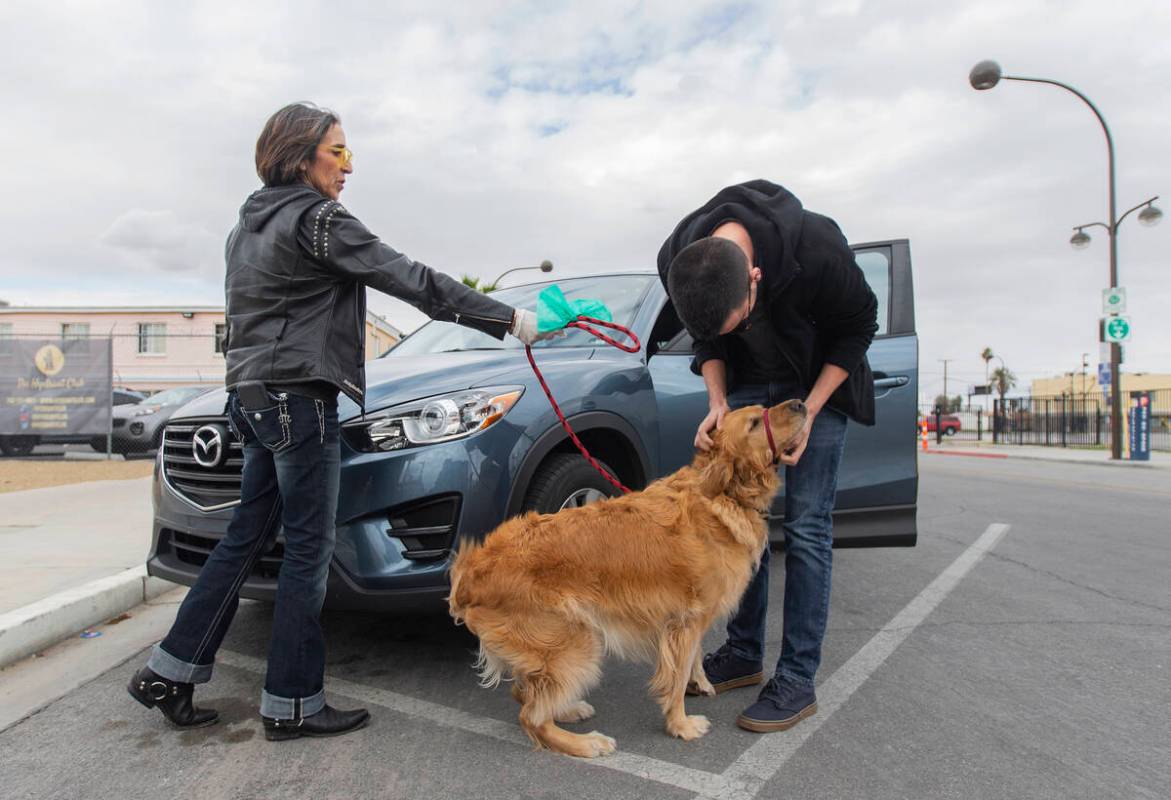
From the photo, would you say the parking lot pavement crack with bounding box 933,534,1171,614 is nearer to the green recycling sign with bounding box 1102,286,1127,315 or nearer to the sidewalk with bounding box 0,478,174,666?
the sidewalk with bounding box 0,478,174,666

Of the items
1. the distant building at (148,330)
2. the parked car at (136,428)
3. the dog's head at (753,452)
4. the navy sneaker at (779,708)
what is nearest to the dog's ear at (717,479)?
the dog's head at (753,452)

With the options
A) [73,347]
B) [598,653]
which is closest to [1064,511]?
[598,653]

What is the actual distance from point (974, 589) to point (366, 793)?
3.90m

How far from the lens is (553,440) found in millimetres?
3051

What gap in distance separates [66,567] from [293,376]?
130 inches

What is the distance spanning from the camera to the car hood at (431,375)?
2.86 meters

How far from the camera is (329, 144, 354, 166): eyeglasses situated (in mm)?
2611

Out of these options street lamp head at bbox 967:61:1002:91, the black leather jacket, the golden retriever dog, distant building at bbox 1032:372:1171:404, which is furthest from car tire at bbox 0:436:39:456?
distant building at bbox 1032:372:1171:404

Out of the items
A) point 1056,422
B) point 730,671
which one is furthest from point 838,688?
point 1056,422

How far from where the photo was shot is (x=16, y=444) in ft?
43.6

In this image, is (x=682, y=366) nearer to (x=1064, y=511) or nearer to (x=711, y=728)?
(x=711, y=728)

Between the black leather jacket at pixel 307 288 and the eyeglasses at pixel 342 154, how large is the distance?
0.20 metres

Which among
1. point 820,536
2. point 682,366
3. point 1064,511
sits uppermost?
point 682,366

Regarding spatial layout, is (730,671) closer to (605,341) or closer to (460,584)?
(460,584)
